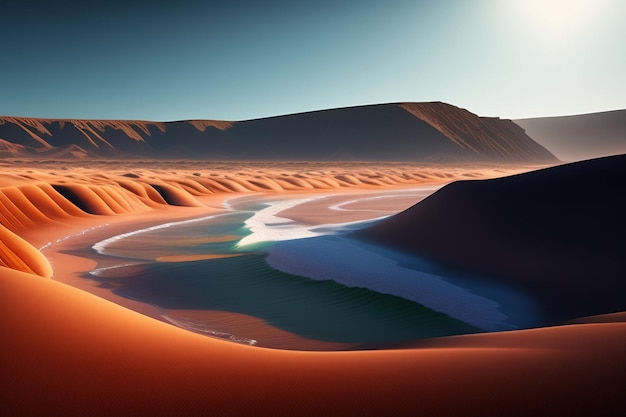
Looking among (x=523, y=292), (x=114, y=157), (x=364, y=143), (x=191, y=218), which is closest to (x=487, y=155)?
(x=364, y=143)

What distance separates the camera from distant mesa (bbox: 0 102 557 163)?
507ft

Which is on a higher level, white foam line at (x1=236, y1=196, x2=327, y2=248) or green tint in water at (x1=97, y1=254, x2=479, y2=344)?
white foam line at (x1=236, y1=196, x2=327, y2=248)

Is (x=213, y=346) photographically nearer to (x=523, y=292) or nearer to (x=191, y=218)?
(x=523, y=292)

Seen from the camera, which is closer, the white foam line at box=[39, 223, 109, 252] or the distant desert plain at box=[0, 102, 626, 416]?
the distant desert plain at box=[0, 102, 626, 416]

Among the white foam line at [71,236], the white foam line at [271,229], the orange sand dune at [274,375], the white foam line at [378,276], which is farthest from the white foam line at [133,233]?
the orange sand dune at [274,375]

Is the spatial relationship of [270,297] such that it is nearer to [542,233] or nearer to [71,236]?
[542,233]

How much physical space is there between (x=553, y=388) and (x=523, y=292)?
7832 mm

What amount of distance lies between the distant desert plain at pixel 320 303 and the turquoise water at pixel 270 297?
2.4 inches

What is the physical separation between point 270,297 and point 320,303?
121 centimetres

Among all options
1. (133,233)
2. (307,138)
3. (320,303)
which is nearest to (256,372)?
(320,303)

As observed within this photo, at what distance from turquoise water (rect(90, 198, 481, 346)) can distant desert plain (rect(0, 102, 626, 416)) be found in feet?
0.20

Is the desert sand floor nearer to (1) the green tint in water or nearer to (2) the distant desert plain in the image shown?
(2) the distant desert plain

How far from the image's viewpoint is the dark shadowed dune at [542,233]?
9.96 m

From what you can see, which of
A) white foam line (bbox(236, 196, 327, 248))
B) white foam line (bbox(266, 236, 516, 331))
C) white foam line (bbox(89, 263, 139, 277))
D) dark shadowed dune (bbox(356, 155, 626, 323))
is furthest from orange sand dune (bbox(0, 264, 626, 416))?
white foam line (bbox(236, 196, 327, 248))
